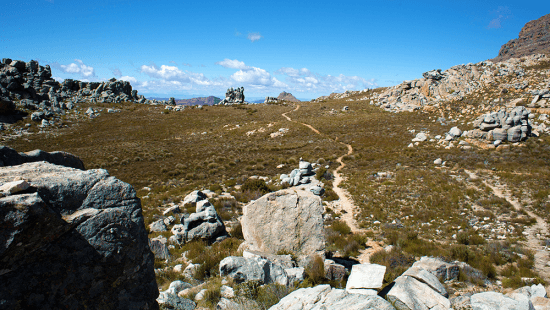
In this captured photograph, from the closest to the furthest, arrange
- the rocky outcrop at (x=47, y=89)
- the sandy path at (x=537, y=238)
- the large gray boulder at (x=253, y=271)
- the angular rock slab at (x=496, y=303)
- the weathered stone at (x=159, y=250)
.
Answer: the angular rock slab at (x=496, y=303) → the large gray boulder at (x=253, y=271) → the sandy path at (x=537, y=238) → the weathered stone at (x=159, y=250) → the rocky outcrop at (x=47, y=89)

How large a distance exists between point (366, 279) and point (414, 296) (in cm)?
120

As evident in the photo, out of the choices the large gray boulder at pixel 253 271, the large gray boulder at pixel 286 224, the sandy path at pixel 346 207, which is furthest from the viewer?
the sandy path at pixel 346 207

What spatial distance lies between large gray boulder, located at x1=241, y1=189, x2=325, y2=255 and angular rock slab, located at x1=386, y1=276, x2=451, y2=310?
11.6 ft

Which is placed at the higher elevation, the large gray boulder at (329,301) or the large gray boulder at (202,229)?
the large gray boulder at (329,301)

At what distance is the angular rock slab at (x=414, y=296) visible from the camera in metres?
5.38

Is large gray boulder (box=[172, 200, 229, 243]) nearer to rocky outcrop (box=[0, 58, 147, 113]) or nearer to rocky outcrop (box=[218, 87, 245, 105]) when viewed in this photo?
rocky outcrop (box=[0, 58, 147, 113])

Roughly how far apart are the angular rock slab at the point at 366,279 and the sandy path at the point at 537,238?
7282 mm

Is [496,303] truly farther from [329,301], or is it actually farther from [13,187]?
[13,187]

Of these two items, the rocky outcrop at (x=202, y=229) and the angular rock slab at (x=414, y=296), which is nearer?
the angular rock slab at (x=414, y=296)

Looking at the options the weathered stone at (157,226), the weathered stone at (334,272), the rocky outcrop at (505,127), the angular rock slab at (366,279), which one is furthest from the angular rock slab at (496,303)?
the rocky outcrop at (505,127)

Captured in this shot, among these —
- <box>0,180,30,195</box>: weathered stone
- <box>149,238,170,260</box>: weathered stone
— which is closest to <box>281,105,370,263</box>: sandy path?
<box>149,238,170,260</box>: weathered stone

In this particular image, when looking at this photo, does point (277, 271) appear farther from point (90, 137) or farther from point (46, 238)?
point (90, 137)

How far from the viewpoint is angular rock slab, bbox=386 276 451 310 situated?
5379 millimetres

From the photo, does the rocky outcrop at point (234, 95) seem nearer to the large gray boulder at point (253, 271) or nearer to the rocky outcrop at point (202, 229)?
the rocky outcrop at point (202, 229)
